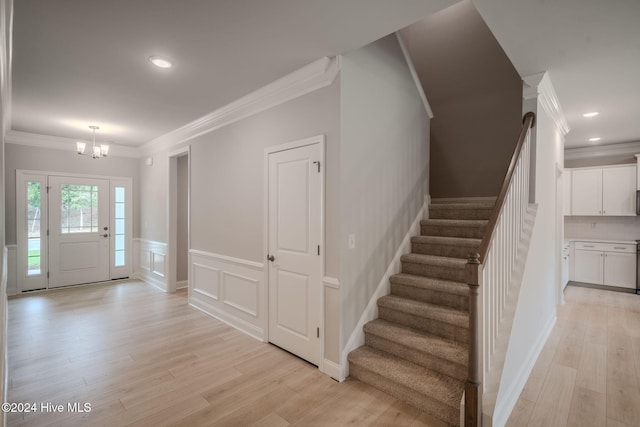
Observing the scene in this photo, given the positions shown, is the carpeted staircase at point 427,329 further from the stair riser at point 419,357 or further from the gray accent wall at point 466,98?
the gray accent wall at point 466,98

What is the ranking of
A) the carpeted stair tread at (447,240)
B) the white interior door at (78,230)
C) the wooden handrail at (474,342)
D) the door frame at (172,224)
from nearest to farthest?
the wooden handrail at (474,342) < the carpeted stair tread at (447,240) < the door frame at (172,224) < the white interior door at (78,230)

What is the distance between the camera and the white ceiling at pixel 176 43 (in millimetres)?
1969

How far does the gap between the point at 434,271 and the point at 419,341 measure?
82cm

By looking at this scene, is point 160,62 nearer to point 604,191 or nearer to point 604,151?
point 604,191

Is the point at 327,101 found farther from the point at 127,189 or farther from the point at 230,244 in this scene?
the point at 127,189

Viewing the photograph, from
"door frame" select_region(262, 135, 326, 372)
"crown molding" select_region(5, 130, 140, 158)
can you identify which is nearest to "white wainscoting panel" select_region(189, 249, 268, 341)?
"door frame" select_region(262, 135, 326, 372)

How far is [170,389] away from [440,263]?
8.71 feet

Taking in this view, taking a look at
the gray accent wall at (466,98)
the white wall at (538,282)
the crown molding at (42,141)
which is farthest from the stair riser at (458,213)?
the crown molding at (42,141)

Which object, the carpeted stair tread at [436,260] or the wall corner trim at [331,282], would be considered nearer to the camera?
the wall corner trim at [331,282]

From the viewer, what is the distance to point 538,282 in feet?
9.93

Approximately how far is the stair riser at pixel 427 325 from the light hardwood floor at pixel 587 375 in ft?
1.95

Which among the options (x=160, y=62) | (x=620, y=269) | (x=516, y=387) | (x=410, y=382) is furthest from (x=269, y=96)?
(x=620, y=269)

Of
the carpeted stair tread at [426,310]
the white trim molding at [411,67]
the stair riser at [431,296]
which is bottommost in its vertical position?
the carpeted stair tread at [426,310]

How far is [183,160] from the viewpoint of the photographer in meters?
5.63
